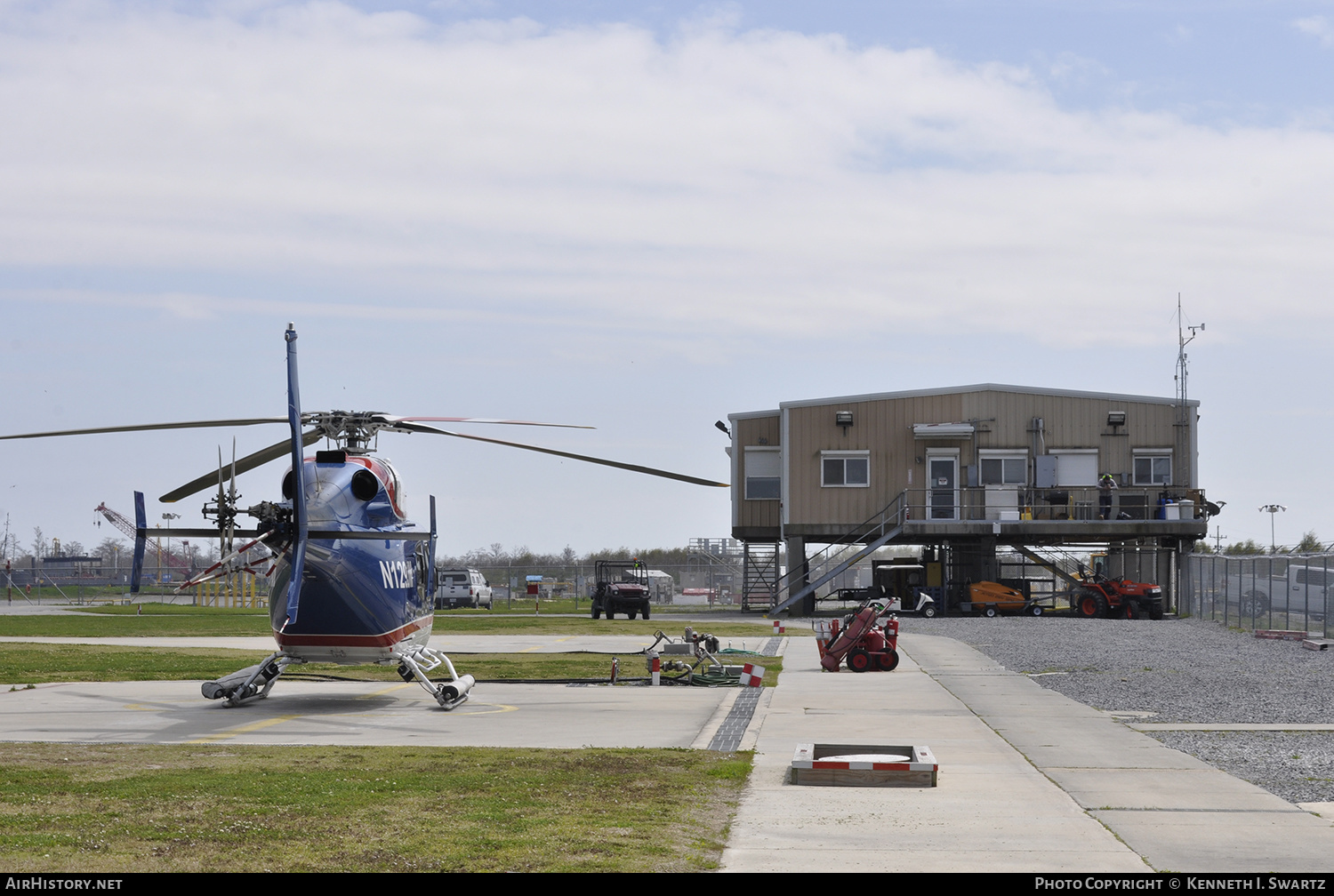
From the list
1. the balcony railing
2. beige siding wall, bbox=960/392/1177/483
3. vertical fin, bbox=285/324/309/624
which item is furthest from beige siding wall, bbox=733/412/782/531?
vertical fin, bbox=285/324/309/624

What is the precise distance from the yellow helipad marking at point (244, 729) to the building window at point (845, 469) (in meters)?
33.9

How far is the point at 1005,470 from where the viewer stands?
48.2 meters

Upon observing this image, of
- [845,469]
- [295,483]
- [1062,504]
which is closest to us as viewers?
[295,483]

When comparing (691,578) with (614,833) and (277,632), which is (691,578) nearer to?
(277,632)

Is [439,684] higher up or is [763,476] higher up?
[763,476]

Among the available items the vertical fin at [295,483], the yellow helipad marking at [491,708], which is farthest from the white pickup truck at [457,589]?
the vertical fin at [295,483]

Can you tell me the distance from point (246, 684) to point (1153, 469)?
38895 mm

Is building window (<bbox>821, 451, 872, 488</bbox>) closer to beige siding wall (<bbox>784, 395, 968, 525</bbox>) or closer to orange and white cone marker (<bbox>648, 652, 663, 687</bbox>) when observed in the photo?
beige siding wall (<bbox>784, 395, 968, 525</bbox>)

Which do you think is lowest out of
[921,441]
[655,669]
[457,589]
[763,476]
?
[457,589]

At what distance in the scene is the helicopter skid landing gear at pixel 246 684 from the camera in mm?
17594

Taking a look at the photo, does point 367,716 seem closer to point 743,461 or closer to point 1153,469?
point 743,461

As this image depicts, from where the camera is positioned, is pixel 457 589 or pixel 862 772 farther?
pixel 457 589

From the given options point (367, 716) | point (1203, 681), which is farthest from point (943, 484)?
point (367, 716)
